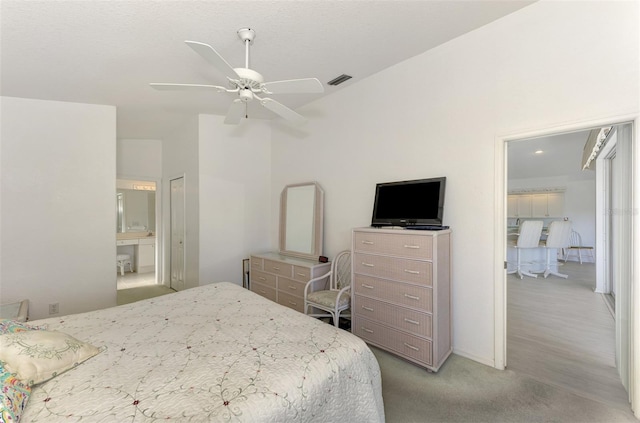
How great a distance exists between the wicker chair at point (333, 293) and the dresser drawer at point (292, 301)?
6.0 inches

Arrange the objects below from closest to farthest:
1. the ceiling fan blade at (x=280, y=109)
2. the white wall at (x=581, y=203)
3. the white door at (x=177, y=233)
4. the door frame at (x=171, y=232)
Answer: the ceiling fan blade at (x=280, y=109) → the door frame at (x=171, y=232) → the white door at (x=177, y=233) → the white wall at (x=581, y=203)

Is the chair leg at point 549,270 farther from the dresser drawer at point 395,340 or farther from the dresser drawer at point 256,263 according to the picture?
the dresser drawer at point 256,263

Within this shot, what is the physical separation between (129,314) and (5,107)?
3.15 meters

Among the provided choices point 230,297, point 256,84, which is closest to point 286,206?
point 230,297

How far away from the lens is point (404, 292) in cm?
249

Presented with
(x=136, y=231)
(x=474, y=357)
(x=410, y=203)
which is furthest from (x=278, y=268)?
(x=136, y=231)

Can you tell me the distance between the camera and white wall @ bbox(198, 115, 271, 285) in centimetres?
415

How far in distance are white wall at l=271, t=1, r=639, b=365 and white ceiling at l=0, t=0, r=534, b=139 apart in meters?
0.24

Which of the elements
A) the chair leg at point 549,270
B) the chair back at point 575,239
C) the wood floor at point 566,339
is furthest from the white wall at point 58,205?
the chair back at point 575,239

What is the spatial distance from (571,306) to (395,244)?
3.12 metres

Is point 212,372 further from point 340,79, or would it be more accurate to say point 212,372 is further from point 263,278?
point 340,79

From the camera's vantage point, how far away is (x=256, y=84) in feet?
6.30

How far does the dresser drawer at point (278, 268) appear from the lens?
142 inches

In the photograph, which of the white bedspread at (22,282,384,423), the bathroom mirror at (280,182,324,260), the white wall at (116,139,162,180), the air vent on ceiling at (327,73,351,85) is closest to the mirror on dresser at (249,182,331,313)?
the bathroom mirror at (280,182,324,260)
